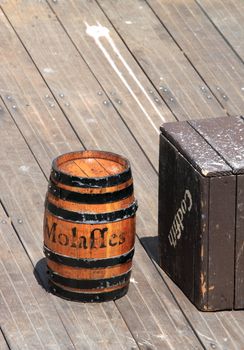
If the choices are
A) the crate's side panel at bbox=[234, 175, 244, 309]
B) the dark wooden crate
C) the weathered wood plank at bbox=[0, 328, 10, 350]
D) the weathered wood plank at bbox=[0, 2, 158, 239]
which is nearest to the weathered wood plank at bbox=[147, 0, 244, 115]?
the weathered wood plank at bbox=[0, 2, 158, 239]

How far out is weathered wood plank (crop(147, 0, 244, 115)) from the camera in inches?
350

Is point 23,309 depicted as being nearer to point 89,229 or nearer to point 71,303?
point 71,303

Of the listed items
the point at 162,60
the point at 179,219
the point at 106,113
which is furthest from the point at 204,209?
the point at 162,60

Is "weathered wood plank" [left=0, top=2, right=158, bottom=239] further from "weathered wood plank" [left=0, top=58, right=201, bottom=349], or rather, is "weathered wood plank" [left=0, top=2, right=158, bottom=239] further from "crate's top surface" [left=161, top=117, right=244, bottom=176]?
"crate's top surface" [left=161, top=117, right=244, bottom=176]

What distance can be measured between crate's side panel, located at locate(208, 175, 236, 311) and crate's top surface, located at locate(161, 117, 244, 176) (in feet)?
0.22

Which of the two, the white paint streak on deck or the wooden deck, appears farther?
the white paint streak on deck

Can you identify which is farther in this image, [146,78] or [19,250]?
[146,78]

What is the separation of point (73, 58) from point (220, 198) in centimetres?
261

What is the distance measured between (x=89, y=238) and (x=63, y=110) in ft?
6.54

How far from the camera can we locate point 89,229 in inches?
261

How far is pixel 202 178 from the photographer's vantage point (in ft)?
21.7

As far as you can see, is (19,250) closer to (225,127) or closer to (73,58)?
(225,127)

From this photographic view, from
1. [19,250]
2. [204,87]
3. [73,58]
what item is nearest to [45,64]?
[73,58]

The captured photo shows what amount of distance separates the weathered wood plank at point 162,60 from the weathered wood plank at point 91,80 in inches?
3.7
